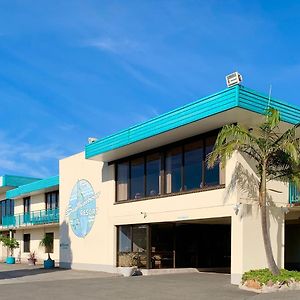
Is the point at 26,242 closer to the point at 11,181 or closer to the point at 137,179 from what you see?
the point at 11,181

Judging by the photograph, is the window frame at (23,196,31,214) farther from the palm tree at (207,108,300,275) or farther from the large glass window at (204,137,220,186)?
the palm tree at (207,108,300,275)

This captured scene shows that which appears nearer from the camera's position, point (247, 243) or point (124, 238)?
point (247, 243)

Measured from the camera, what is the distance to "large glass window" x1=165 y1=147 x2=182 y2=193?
69.8 feet

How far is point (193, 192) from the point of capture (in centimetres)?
2006

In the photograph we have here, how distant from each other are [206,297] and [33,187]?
2445 cm

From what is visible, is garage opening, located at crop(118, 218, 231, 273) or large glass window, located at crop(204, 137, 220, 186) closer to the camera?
large glass window, located at crop(204, 137, 220, 186)

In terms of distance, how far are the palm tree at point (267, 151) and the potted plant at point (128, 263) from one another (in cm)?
797

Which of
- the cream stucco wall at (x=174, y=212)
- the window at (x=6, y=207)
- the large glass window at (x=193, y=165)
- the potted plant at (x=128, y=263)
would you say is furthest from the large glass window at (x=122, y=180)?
the window at (x=6, y=207)

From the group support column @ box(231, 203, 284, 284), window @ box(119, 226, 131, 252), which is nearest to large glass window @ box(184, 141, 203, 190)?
support column @ box(231, 203, 284, 284)

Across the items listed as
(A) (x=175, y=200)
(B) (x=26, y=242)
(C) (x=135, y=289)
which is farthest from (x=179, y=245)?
(B) (x=26, y=242)

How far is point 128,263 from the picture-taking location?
24172 mm

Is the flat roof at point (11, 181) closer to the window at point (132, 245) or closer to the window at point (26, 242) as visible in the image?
the window at point (26, 242)

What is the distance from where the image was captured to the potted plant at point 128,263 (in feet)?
74.2

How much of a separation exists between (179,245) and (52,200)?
15275 mm
